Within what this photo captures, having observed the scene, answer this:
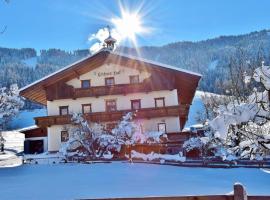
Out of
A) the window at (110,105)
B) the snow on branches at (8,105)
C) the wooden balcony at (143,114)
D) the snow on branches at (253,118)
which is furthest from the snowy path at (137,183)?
the snow on branches at (8,105)

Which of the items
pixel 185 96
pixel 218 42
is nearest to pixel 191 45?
pixel 218 42

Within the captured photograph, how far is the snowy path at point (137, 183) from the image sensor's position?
1049 centimetres

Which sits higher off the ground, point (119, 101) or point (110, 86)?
point (110, 86)

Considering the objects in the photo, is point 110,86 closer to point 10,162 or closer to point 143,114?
point 143,114

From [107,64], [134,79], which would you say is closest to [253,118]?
[134,79]

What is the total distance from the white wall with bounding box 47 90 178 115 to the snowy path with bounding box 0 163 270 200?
13319 mm

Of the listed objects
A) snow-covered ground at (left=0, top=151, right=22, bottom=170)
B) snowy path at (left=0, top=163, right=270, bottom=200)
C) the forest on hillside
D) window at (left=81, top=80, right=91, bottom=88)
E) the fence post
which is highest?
the forest on hillside

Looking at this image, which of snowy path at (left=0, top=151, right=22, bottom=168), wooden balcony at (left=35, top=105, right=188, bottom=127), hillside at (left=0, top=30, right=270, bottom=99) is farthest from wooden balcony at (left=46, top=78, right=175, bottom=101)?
hillside at (left=0, top=30, right=270, bottom=99)

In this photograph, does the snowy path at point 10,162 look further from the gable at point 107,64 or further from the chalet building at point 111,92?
the gable at point 107,64

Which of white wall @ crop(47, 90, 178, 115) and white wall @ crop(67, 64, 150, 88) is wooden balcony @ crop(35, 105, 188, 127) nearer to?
white wall @ crop(47, 90, 178, 115)

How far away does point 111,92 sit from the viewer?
97.2ft

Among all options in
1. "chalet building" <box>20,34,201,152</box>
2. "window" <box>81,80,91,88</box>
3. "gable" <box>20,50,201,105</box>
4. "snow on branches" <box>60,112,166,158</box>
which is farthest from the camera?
"window" <box>81,80,91,88</box>

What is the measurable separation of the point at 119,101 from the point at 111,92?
1.06m

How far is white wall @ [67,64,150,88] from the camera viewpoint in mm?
30531
